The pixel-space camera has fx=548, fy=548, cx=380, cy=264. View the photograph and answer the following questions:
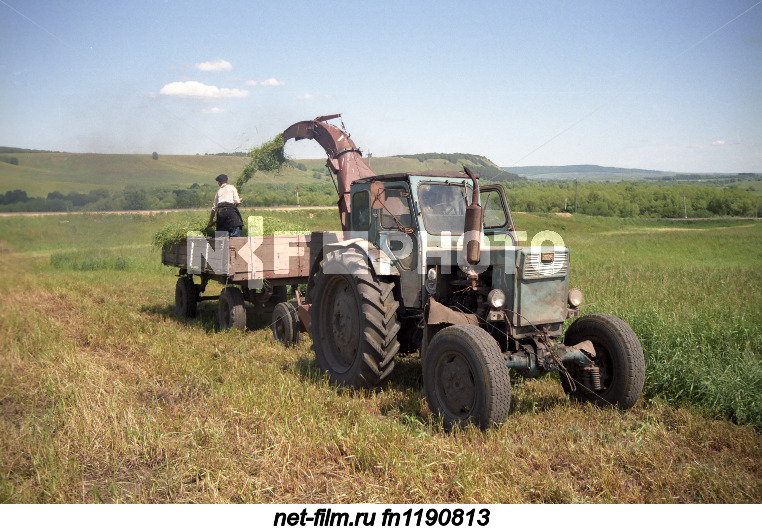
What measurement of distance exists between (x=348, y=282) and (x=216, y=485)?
105 inches

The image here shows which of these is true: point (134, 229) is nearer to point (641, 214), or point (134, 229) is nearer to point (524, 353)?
point (524, 353)

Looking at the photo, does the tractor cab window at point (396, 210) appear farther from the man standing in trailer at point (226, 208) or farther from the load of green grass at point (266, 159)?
the load of green grass at point (266, 159)

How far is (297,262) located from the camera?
8.54 metres

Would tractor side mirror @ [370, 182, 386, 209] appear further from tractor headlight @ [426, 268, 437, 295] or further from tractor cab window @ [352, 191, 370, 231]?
tractor headlight @ [426, 268, 437, 295]

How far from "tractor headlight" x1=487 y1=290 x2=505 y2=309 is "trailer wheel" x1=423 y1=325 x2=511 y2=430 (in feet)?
1.14

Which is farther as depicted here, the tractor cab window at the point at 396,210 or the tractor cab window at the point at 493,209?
the tractor cab window at the point at 493,209

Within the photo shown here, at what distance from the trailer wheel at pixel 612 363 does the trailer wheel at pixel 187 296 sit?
696 cm

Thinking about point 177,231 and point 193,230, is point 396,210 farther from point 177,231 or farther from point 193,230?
point 177,231

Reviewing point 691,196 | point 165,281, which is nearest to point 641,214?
point 691,196

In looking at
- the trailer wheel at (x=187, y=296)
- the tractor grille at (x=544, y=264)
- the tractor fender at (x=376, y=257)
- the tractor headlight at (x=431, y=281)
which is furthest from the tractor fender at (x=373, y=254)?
the trailer wheel at (x=187, y=296)

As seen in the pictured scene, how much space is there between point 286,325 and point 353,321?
2376 mm

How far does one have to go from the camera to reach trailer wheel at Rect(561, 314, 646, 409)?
480 centimetres

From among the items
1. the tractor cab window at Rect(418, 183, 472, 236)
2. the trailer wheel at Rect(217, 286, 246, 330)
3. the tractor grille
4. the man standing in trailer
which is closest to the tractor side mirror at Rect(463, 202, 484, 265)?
the tractor grille

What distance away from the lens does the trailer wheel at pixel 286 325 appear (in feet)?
25.8
